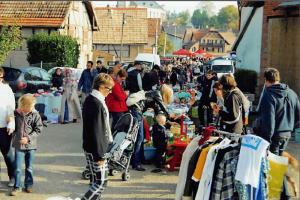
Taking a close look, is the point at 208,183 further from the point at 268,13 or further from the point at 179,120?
the point at 268,13

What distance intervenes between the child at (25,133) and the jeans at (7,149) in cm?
33

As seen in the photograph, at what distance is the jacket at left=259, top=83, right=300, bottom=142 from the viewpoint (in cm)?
644

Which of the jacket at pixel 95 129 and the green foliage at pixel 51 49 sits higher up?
the green foliage at pixel 51 49

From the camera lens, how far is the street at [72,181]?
7453 mm


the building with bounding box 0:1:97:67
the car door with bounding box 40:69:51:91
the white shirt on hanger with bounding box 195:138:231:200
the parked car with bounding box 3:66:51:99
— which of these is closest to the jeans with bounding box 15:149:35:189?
the white shirt on hanger with bounding box 195:138:231:200

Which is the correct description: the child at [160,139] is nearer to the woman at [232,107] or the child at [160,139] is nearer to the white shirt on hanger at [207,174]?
the woman at [232,107]

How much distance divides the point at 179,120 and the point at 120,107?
150 centimetres

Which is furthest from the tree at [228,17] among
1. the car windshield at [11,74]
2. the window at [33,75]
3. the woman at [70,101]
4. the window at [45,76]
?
the woman at [70,101]

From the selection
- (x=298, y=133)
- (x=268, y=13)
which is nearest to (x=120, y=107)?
(x=298, y=133)

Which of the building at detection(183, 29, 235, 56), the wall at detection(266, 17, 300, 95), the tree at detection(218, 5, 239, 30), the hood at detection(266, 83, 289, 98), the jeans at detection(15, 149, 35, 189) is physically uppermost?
the tree at detection(218, 5, 239, 30)

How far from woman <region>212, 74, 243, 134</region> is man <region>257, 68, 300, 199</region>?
842 mm

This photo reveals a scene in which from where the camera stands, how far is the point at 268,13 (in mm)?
15172

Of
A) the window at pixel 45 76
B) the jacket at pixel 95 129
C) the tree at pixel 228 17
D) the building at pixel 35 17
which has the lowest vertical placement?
the jacket at pixel 95 129

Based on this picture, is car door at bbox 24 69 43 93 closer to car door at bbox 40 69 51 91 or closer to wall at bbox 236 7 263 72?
car door at bbox 40 69 51 91
